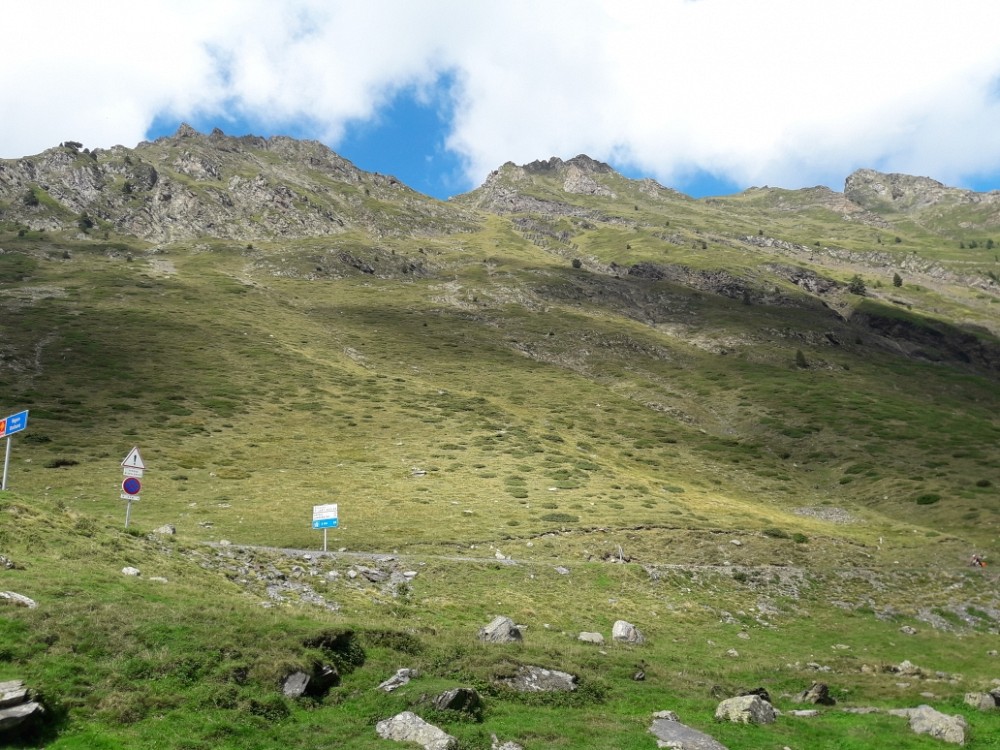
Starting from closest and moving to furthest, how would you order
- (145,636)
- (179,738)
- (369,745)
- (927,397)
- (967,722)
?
1. (179,738)
2. (369,745)
3. (145,636)
4. (967,722)
5. (927,397)

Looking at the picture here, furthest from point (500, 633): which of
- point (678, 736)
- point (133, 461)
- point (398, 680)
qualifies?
point (133, 461)

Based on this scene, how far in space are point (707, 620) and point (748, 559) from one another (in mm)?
11550

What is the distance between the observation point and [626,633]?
2638 centimetres

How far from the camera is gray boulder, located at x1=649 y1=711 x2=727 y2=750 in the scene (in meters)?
14.9

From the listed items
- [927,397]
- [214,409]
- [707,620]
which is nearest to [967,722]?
[707,620]

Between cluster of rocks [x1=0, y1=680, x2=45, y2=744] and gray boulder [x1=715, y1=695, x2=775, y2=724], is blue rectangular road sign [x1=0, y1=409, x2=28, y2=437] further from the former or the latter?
gray boulder [x1=715, y1=695, x2=775, y2=724]

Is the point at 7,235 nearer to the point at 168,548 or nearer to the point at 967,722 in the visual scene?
the point at 168,548

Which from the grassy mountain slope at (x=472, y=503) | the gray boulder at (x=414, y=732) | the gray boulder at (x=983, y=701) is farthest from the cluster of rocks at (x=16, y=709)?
the gray boulder at (x=983, y=701)

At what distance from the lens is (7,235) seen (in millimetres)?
180000

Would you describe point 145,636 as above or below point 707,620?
above

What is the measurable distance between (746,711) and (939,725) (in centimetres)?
509

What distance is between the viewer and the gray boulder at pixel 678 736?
585 inches

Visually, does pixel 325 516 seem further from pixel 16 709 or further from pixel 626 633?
pixel 16 709

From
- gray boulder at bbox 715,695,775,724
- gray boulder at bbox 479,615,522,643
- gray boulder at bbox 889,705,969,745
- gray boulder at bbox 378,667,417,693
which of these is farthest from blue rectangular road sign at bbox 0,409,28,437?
gray boulder at bbox 889,705,969,745
